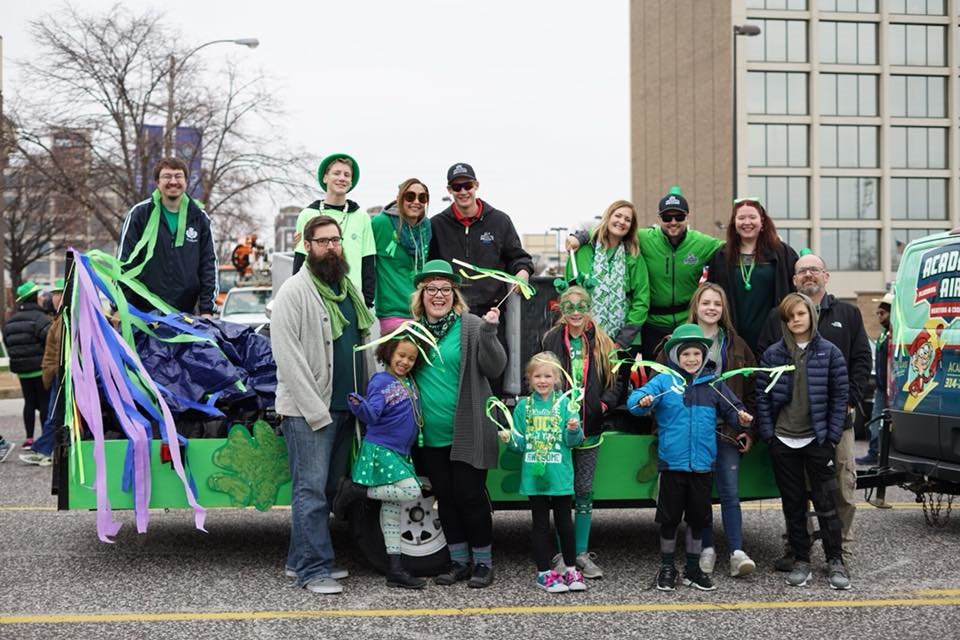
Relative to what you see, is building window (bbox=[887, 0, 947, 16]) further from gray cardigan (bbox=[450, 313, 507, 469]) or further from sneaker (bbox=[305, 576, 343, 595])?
sneaker (bbox=[305, 576, 343, 595])

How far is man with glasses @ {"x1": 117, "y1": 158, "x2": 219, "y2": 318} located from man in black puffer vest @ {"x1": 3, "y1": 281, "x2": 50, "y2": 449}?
493 cm

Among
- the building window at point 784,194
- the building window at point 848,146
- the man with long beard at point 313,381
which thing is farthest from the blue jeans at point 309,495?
the building window at point 848,146

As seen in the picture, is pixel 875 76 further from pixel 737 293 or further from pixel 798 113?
pixel 737 293

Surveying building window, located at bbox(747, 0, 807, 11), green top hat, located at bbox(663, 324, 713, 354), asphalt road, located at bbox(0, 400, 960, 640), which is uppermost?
building window, located at bbox(747, 0, 807, 11)

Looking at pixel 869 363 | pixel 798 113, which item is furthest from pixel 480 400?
pixel 798 113

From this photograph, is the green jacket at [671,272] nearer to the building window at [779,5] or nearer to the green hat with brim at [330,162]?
the green hat with brim at [330,162]

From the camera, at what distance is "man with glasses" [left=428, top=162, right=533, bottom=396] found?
6734 mm

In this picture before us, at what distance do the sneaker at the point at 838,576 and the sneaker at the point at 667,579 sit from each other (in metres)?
0.88

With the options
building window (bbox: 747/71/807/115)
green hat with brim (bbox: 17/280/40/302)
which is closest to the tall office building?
building window (bbox: 747/71/807/115)

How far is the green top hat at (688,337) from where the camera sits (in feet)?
20.0

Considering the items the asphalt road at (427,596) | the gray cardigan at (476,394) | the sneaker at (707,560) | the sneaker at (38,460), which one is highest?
the gray cardigan at (476,394)

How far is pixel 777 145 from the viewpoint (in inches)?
2525

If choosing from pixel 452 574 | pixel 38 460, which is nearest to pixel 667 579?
pixel 452 574

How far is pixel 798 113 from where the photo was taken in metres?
64.2
